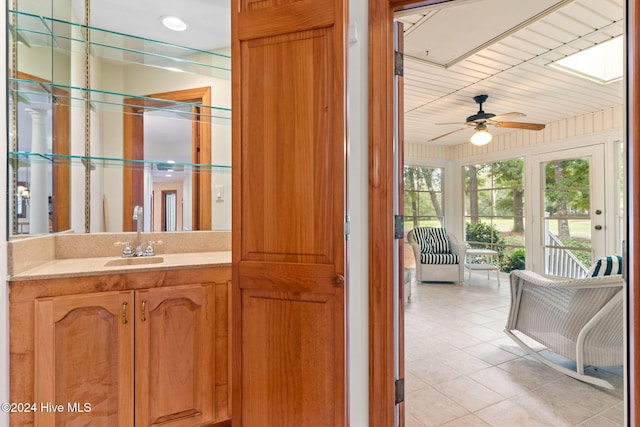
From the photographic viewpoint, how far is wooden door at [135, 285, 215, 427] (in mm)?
1394

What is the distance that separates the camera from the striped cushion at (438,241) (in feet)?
17.0

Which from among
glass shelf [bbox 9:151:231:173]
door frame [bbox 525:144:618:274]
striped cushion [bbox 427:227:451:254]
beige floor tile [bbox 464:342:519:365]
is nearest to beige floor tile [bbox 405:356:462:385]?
beige floor tile [bbox 464:342:519:365]

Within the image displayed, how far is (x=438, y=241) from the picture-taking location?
206 inches

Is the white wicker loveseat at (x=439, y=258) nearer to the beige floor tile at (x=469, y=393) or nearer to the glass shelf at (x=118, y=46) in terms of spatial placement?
the beige floor tile at (x=469, y=393)

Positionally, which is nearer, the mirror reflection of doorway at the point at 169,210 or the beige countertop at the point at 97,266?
the beige countertop at the point at 97,266

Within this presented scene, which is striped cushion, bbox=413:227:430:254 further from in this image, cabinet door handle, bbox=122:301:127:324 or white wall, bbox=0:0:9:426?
white wall, bbox=0:0:9:426

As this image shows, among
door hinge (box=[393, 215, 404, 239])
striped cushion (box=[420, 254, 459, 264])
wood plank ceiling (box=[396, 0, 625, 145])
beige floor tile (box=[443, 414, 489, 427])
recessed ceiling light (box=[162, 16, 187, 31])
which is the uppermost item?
wood plank ceiling (box=[396, 0, 625, 145])

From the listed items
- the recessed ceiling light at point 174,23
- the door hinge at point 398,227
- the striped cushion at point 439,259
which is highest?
the recessed ceiling light at point 174,23

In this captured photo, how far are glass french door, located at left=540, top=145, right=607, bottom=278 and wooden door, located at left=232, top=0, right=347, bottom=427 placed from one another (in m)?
4.60

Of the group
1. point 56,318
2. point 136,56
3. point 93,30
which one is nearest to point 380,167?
point 56,318

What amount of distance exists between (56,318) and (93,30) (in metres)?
1.67

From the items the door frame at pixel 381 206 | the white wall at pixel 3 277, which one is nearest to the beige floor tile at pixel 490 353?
the door frame at pixel 381 206

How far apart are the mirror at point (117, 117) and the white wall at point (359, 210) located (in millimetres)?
1034

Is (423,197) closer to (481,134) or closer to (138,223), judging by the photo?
(481,134)
